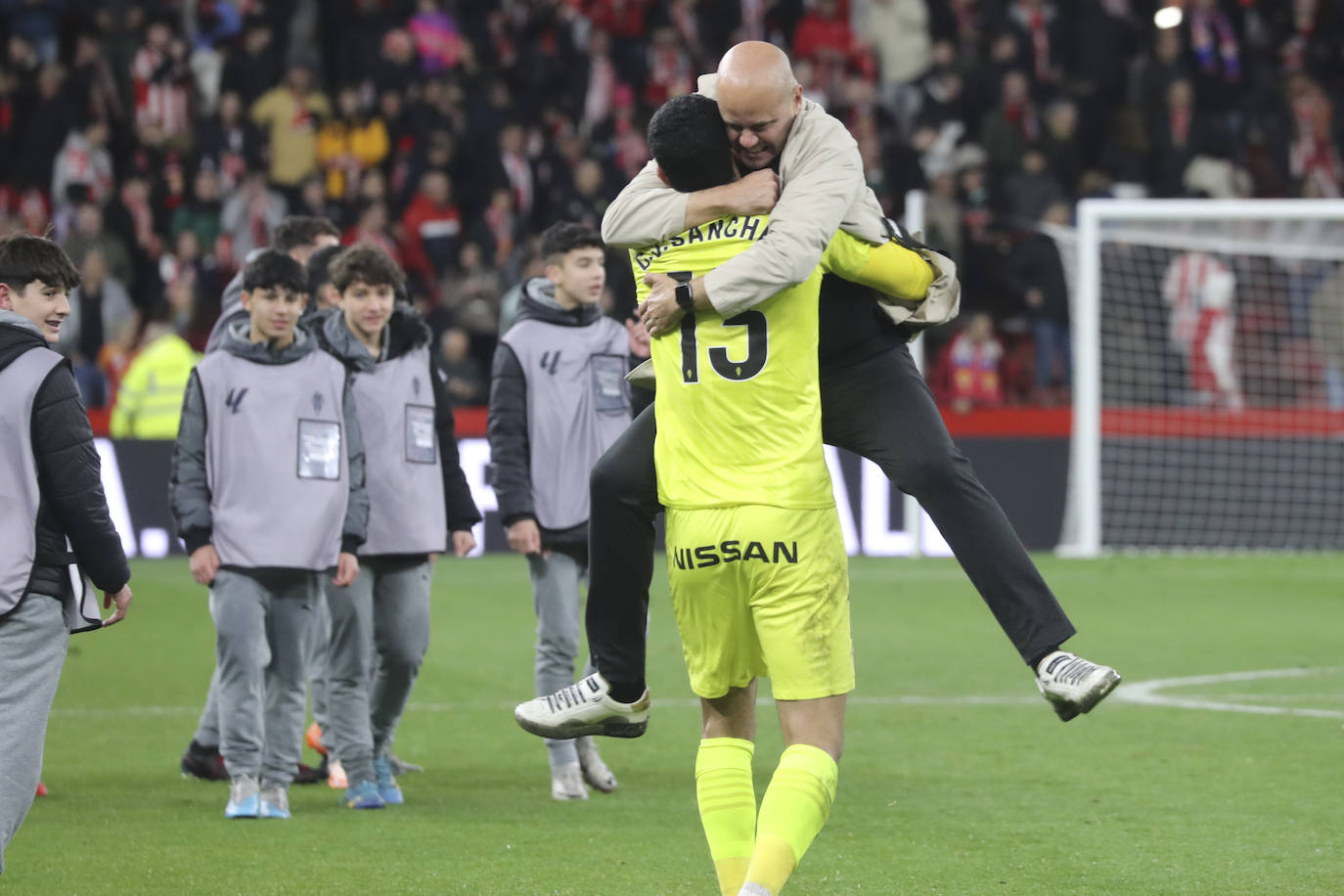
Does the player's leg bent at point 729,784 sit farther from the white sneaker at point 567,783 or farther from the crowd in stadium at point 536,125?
the crowd in stadium at point 536,125

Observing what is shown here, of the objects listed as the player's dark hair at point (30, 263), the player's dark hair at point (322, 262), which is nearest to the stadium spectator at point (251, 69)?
the player's dark hair at point (322, 262)

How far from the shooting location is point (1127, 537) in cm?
1716

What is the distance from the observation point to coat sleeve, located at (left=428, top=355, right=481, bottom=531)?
769 centimetres

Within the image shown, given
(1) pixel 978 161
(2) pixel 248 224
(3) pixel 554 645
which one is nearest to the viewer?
(3) pixel 554 645

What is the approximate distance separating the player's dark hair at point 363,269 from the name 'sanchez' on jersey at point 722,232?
2694 mm

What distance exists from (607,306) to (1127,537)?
4.90m

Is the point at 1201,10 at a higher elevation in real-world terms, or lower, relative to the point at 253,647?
higher

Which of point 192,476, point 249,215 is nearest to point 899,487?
point 192,476

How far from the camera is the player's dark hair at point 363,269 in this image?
7.33 meters

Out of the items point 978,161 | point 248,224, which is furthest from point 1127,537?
point 248,224

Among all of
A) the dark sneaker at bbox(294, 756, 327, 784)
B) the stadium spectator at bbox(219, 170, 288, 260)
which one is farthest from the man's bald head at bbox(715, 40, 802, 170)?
the stadium spectator at bbox(219, 170, 288, 260)

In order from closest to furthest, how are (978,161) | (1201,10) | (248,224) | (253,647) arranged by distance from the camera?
(253,647), (248,224), (978,161), (1201,10)

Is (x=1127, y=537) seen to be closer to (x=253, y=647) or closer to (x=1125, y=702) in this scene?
(x=1125, y=702)

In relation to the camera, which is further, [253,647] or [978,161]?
[978,161]
